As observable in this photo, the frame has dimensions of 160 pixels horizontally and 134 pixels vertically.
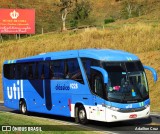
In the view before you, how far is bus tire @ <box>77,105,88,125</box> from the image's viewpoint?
18.4 meters

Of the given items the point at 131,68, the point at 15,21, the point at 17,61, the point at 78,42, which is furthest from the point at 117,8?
the point at 131,68

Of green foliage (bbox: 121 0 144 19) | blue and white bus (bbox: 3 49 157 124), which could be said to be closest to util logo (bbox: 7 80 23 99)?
blue and white bus (bbox: 3 49 157 124)

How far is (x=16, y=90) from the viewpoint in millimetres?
25219

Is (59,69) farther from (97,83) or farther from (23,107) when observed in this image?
(23,107)

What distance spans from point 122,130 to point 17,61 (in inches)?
411

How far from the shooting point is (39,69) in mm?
22312

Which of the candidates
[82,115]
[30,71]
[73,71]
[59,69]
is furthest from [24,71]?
[82,115]

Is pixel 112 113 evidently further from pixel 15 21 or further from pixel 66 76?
pixel 15 21

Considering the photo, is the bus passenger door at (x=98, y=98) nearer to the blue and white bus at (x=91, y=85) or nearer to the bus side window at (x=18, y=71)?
the blue and white bus at (x=91, y=85)

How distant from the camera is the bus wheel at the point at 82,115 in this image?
60.5 feet

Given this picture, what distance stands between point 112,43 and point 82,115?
28110mm

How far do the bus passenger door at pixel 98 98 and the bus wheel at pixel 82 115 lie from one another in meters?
0.57

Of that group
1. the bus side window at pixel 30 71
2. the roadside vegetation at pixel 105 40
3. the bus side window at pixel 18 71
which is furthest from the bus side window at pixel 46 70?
the roadside vegetation at pixel 105 40

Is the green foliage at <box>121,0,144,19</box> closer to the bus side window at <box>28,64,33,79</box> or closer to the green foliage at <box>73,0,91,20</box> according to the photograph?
the green foliage at <box>73,0,91,20</box>
